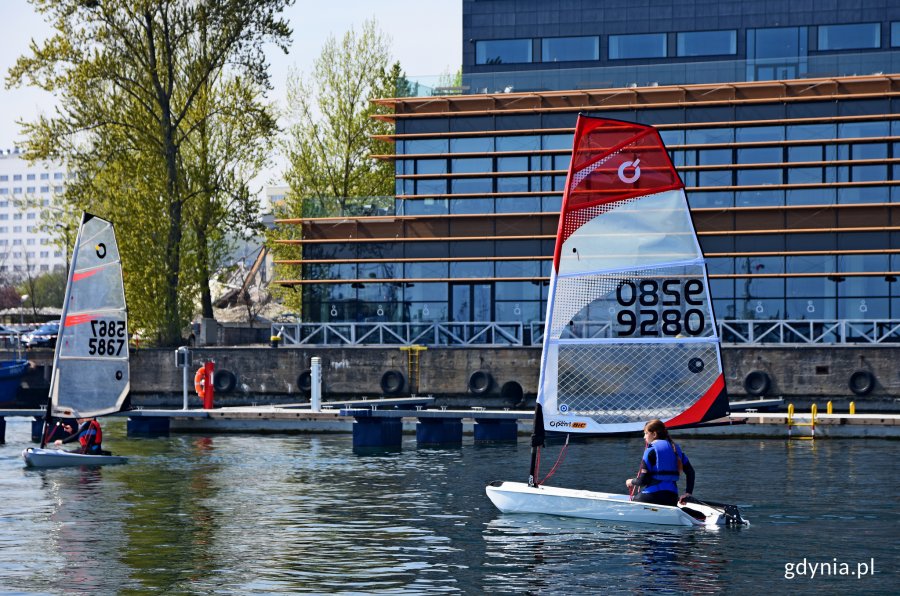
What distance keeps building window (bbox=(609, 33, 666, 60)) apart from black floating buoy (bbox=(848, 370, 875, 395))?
1955cm

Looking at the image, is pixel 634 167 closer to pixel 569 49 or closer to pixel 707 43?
pixel 707 43

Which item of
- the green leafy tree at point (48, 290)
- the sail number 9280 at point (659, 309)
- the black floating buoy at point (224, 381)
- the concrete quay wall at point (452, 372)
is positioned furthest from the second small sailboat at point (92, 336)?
the green leafy tree at point (48, 290)

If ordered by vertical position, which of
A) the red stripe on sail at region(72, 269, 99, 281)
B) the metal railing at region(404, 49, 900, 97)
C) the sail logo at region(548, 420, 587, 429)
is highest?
the metal railing at region(404, 49, 900, 97)

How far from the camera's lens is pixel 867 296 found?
5547cm

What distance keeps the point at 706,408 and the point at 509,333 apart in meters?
33.8

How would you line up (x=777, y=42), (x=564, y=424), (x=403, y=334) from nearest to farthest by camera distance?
(x=564, y=424) < (x=403, y=334) < (x=777, y=42)

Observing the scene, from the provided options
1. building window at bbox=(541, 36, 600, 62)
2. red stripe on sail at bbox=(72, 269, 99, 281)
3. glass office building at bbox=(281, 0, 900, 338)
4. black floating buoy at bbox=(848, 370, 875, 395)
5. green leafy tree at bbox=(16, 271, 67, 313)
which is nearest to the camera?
red stripe on sail at bbox=(72, 269, 99, 281)

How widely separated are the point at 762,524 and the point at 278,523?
8750 millimetres

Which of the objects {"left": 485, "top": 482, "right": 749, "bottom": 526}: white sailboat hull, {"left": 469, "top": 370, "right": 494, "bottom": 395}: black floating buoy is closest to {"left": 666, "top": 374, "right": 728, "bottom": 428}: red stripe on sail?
{"left": 485, "top": 482, "right": 749, "bottom": 526}: white sailboat hull

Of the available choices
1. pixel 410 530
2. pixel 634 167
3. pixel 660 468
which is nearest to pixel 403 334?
pixel 410 530

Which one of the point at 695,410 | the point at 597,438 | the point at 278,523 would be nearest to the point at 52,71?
the point at 597,438

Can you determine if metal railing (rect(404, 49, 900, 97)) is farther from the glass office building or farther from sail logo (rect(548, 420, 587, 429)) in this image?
sail logo (rect(548, 420, 587, 429))

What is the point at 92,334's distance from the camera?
126ft

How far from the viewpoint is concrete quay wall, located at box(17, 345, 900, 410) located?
2052 inches
